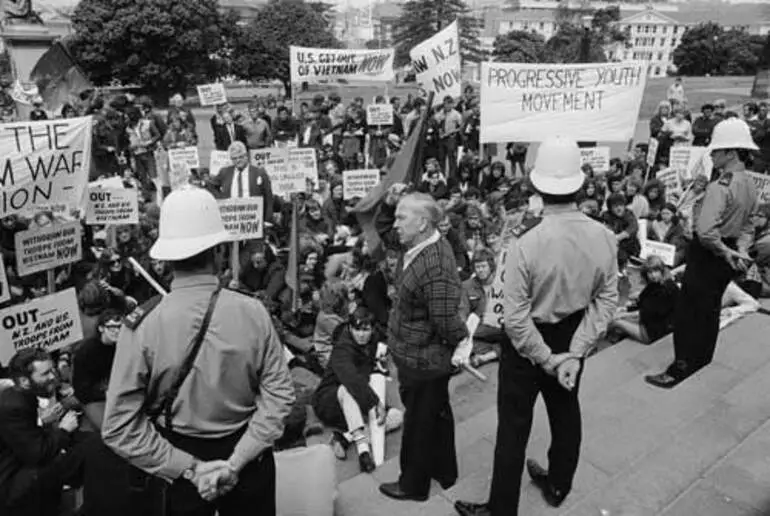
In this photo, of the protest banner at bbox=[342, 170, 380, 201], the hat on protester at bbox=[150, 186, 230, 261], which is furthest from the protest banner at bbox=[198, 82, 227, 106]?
the hat on protester at bbox=[150, 186, 230, 261]

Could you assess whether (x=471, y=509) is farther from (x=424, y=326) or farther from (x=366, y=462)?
(x=366, y=462)

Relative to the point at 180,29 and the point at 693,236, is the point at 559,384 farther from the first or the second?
the point at 180,29

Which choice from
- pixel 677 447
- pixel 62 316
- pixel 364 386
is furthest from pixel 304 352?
pixel 677 447

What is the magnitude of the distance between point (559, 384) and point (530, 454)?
1.09 metres

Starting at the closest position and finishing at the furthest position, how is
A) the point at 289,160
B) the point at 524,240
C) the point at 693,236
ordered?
the point at 524,240
the point at 693,236
the point at 289,160

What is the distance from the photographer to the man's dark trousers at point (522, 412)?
293cm

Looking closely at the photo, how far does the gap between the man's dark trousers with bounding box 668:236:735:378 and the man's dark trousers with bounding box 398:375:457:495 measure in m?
2.13

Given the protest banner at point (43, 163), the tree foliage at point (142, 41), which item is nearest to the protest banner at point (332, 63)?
the protest banner at point (43, 163)

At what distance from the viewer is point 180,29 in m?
38.7

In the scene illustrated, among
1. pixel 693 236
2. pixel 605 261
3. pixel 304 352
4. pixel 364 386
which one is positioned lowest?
pixel 304 352

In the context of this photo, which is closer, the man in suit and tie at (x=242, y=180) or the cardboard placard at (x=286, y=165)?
the man in suit and tie at (x=242, y=180)

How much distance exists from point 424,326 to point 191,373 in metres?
1.35

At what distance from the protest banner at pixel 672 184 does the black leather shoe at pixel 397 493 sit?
24.4 feet

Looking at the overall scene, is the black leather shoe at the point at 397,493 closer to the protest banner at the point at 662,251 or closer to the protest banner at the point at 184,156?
the protest banner at the point at 662,251
